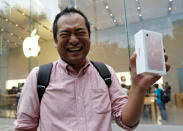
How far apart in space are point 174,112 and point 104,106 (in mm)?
5124

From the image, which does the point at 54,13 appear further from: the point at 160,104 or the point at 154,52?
the point at 154,52

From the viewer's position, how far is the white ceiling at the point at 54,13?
612 cm

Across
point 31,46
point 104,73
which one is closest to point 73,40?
point 104,73

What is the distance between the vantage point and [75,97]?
1.06 m

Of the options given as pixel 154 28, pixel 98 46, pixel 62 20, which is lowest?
pixel 62 20

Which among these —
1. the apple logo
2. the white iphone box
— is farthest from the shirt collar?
the apple logo

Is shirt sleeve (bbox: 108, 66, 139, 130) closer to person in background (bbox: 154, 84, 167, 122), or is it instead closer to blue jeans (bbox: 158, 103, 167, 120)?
person in background (bbox: 154, 84, 167, 122)

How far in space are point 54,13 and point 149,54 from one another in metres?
7.83

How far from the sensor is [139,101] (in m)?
0.95

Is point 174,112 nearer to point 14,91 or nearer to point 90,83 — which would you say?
point 90,83

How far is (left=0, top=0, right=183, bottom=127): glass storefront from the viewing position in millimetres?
5576

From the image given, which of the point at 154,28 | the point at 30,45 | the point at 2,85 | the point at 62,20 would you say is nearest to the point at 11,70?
the point at 2,85

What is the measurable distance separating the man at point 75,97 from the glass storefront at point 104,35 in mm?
4912

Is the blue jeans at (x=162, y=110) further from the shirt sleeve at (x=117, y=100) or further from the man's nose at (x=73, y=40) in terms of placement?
the man's nose at (x=73, y=40)
